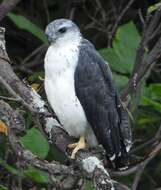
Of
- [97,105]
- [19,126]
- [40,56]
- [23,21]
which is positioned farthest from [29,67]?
[19,126]

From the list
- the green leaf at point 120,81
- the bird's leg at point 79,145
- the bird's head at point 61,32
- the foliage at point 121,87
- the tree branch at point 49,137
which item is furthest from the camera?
the green leaf at point 120,81

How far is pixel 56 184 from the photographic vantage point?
12.9 ft

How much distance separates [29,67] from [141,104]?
1.30 meters

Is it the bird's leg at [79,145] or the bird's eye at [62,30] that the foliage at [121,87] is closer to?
the bird's leg at [79,145]

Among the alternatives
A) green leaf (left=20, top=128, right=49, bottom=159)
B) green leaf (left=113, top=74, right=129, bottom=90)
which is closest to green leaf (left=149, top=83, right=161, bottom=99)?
green leaf (left=113, top=74, right=129, bottom=90)

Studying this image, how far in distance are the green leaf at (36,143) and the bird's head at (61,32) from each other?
A: 1.72ft

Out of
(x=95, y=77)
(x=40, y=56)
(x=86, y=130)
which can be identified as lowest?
(x=40, y=56)

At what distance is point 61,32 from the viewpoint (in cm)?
409

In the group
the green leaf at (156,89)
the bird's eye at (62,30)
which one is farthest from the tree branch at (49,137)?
the green leaf at (156,89)

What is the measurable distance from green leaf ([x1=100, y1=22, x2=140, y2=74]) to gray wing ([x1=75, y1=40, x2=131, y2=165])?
2.60ft

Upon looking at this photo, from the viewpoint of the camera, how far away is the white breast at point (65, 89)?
3.90 metres

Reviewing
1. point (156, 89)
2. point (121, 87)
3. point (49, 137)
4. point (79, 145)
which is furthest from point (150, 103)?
point (49, 137)

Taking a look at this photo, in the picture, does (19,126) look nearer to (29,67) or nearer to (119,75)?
(119,75)

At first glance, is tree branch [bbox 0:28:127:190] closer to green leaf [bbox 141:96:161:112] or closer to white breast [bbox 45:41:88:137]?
white breast [bbox 45:41:88:137]
